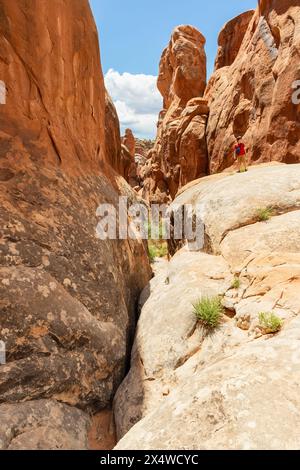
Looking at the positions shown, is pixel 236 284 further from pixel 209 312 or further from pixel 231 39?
pixel 231 39

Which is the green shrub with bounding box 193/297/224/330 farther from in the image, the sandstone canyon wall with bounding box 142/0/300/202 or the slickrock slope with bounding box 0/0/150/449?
the sandstone canyon wall with bounding box 142/0/300/202

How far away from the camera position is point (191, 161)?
22.8 m

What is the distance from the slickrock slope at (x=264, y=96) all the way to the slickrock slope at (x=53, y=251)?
11.1m

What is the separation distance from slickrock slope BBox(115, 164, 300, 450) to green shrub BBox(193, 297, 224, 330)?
4.6 inches

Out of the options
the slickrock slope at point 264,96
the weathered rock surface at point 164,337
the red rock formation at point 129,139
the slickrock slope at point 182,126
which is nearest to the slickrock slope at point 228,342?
the weathered rock surface at point 164,337

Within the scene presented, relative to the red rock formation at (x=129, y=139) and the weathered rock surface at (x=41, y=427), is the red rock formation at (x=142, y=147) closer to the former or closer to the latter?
the red rock formation at (x=129, y=139)

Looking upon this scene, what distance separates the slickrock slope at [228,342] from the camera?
2.76m

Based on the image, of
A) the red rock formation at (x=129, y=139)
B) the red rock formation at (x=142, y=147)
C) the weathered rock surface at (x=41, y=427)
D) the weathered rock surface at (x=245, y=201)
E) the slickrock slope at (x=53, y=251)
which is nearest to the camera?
the weathered rock surface at (x=41, y=427)

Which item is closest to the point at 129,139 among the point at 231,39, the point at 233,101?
the point at 231,39

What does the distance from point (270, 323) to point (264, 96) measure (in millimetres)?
15474

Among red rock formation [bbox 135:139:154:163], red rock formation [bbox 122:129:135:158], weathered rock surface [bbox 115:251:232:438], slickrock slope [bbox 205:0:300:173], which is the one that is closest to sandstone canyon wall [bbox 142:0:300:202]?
slickrock slope [bbox 205:0:300:173]

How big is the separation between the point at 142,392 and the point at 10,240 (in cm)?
314

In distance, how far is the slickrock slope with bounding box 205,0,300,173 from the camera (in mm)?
14406

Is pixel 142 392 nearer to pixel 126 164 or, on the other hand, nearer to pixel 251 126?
Answer: pixel 251 126
